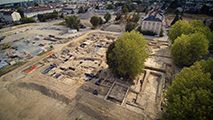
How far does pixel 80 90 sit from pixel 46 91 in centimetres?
790

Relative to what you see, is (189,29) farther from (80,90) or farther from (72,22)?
(72,22)

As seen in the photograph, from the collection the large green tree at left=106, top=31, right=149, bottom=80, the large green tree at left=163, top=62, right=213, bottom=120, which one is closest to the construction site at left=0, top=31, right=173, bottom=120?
the large green tree at left=106, top=31, right=149, bottom=80

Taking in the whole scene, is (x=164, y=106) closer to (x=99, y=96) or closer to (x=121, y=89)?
(x=121, y=89)

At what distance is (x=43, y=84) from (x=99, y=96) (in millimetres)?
14504

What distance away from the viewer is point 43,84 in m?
26.8

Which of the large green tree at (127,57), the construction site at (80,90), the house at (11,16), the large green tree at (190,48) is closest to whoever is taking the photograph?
the construction site at (80,90)

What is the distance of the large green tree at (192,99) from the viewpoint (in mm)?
14617

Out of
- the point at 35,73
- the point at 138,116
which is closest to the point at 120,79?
the point at 138,116

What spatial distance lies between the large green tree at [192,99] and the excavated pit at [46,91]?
Answer: 1971 centimetres

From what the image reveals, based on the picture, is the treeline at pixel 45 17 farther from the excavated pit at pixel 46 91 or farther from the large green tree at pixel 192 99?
the large green tree at pixel 192 99

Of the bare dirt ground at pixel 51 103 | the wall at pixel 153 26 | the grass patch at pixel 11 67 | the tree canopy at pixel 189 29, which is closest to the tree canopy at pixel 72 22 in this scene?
the grass patch at pixel 11 67

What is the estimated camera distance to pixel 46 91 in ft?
82.2

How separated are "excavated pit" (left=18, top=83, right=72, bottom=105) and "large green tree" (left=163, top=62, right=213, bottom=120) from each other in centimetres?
1971

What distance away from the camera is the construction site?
20781 millimetres
